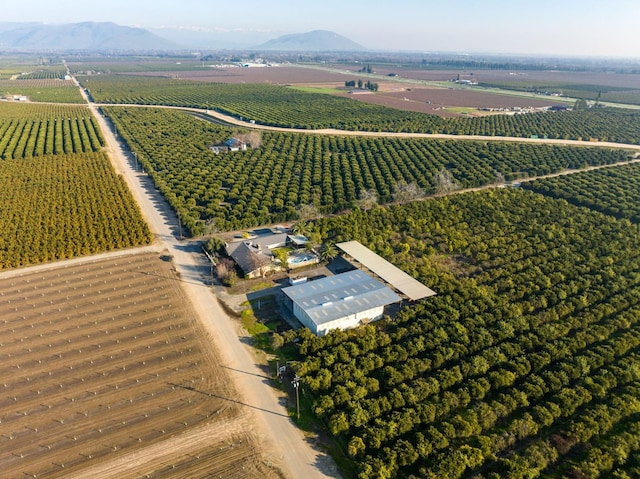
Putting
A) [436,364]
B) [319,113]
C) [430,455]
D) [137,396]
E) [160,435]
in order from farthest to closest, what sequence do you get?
[319,113]
[436,364]
[137,396]
[160,435]
[430,455]

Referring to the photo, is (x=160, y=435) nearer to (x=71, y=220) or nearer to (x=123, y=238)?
(x=123, y=238)

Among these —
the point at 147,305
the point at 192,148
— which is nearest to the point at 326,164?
the point at 192,148

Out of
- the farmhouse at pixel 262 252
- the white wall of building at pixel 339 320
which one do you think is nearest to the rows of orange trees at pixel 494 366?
the white wall of building at pixel 339 320

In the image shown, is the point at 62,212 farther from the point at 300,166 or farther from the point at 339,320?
the point at 339,320

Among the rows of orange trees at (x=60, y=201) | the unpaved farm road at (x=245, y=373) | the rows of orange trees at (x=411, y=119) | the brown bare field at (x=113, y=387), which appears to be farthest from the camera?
the rows of orange trees at (x=411, y=119)

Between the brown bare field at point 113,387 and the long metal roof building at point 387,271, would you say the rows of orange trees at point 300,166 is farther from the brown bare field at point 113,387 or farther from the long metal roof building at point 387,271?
the brown bare field at point 113,387

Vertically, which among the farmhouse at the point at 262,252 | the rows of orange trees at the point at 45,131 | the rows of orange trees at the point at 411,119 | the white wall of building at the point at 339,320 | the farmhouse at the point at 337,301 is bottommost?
the white wall of building at the point at 339,320

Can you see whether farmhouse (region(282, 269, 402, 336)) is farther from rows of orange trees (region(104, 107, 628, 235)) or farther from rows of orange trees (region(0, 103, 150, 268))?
rows of orange trees (region(0, 103, 150, 268))

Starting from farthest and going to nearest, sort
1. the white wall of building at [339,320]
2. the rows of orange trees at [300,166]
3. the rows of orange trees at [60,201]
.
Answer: the rows of orange trees at [300,166], the rows of orange trees at [60,201], the white wall of building at [339,320]
